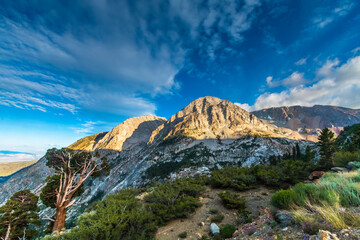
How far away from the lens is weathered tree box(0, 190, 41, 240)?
1299 cm

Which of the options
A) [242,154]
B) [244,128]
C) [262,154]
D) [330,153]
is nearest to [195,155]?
[242,154]

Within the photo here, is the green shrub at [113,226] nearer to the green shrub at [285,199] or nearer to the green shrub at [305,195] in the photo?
the green shrub at [285,199]

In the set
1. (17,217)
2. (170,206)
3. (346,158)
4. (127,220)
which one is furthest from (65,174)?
(346,158)

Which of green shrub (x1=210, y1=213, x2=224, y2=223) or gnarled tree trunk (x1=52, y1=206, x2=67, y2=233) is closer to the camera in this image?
green shrub (x1=210, y1=213, x2=224, y2=223)

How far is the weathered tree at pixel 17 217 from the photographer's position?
12992mm

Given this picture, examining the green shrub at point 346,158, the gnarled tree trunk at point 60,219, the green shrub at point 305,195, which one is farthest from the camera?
the green shrub at point 346,158

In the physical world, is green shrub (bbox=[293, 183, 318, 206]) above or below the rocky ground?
above

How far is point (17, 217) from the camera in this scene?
43.8 feet

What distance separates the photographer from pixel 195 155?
481 ft

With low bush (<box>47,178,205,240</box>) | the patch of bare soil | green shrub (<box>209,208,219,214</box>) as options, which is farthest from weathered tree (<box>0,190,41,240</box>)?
green shrub (<box>209,208,219,214</box>)

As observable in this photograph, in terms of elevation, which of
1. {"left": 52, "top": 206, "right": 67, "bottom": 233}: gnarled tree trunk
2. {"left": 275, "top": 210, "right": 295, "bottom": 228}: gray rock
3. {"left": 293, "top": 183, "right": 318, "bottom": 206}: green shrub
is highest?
{"left": 293, "top": 183, "right": 318, "bottom": 206}: green shrub

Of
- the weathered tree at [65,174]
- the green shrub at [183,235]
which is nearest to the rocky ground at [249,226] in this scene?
the green shrub at [183,235]

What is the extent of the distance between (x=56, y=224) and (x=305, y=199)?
61.7 ft

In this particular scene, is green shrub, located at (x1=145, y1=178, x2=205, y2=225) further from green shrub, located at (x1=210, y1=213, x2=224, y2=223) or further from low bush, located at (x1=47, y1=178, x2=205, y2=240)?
green shrub, located at (x1=210, y1=213, x2=224, y2=223)
